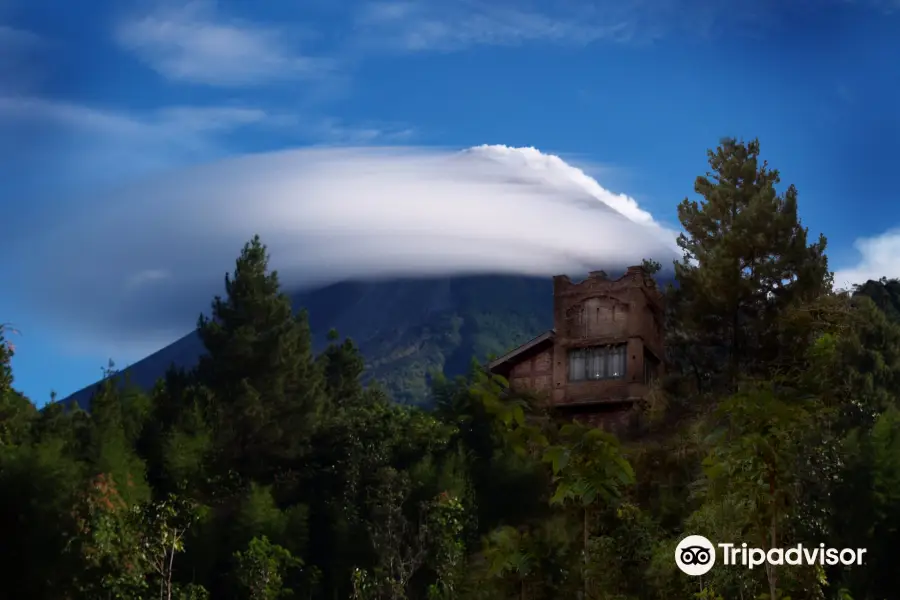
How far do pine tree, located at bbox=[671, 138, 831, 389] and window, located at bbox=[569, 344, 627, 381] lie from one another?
193 cm

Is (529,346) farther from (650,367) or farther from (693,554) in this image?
(693,554)

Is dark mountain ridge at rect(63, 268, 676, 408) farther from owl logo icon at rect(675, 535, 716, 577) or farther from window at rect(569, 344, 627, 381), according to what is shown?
owl logo icon at rect(675, 535, 716, 577)

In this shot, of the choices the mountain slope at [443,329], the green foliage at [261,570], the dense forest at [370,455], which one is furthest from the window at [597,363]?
the mountain slope at [443,329]

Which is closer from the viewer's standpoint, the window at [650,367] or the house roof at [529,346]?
the window at [650,367]

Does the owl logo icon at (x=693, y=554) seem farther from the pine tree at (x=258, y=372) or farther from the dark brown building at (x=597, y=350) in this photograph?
the pine tree at (x=258, y=372)

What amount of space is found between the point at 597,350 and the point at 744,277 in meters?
5.20

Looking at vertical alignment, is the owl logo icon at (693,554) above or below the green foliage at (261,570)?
above

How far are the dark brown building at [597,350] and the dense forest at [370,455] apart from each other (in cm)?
92

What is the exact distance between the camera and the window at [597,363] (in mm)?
34250

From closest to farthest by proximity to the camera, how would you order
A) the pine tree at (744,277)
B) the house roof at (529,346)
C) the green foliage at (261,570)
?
the green foliage at (261,570), the pine tree at (744,277), the house roof at (529,346)

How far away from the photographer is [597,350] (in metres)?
34.7

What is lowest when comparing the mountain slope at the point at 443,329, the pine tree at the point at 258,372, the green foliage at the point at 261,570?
the green foliage at the point at 261,570

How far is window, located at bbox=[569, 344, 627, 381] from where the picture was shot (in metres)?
34.2

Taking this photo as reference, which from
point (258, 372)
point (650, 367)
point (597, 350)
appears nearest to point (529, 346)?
point (597, 350)
